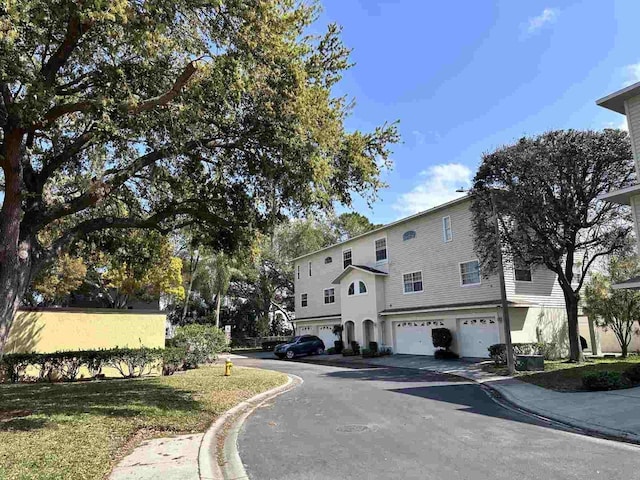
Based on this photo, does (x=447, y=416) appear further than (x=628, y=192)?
No

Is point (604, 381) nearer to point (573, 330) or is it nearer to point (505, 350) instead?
point (505, 350)

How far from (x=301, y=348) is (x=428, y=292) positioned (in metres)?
10.8

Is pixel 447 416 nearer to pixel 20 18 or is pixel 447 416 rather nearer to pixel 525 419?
pixel 525 419

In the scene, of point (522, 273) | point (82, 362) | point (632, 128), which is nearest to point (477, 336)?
point (522, 273)

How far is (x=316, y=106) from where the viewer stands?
10.3m

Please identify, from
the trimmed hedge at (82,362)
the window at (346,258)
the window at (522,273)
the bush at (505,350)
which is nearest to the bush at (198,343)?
the trimmed hedge at (82,362)

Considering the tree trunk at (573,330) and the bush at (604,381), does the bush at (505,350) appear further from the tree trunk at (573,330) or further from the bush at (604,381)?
the bush at (604,381)

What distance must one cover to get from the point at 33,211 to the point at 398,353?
79.2 feet

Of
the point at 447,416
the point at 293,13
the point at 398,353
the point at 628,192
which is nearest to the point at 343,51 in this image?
the point at 293,13

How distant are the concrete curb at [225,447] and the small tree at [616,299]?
18471mm

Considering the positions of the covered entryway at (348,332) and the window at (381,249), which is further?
the covered entryway at (348,332)

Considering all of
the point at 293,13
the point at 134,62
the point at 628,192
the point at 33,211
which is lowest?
the point at 33,211

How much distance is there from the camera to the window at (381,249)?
32.7 metres

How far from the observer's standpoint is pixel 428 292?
28.3 metres
